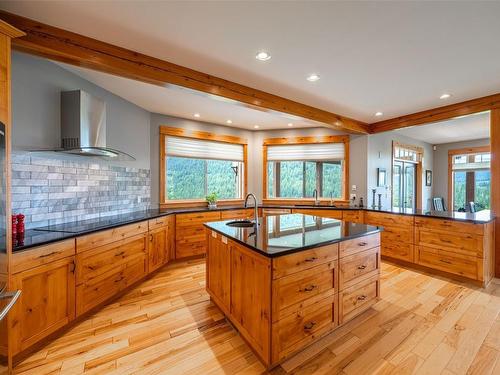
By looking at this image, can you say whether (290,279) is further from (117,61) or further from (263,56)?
(117,61)

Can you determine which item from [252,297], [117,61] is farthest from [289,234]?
[117,61]

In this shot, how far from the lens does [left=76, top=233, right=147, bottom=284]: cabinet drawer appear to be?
86.1 inches

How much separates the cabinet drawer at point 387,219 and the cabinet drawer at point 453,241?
20cm

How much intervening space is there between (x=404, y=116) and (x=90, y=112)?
16.0 ft

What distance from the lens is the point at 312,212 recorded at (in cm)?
468

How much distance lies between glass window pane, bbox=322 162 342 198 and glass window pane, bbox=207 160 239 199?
79.8 inches

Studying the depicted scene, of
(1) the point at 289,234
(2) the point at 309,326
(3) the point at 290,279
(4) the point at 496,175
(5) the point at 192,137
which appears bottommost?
(2) the point at 309,326

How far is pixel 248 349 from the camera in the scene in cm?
186

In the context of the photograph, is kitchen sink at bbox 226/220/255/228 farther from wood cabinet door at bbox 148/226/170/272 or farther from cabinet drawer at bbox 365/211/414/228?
cabinet drawer at bbox 365/211/414/228

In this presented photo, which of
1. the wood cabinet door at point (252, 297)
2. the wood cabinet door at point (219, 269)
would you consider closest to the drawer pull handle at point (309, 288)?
the wood cabinet door at point (252, 297)

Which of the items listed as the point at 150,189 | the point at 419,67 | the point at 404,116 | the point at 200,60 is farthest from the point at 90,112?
the point at 404,116

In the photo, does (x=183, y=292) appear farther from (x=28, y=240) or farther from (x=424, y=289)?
(x=424, y=289)

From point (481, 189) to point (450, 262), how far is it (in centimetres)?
519

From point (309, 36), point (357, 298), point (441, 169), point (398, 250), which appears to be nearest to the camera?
point (309, 36)
